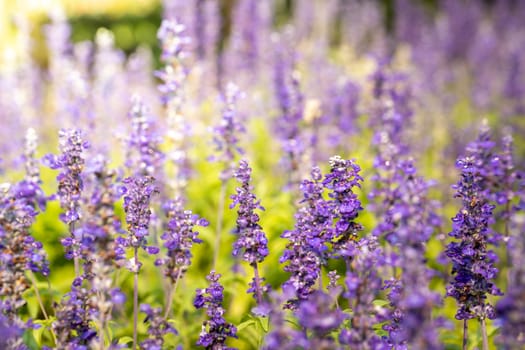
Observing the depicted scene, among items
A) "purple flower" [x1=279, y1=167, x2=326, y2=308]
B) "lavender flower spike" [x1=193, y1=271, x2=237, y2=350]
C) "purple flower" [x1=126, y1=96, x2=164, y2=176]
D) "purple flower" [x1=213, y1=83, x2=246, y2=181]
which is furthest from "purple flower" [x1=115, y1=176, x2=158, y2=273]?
"purple flower" [x1=213, y1=83, x2=246, y2=181]

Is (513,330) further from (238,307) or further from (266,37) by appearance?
(266,37)

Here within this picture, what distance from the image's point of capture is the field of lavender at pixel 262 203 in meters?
2.91

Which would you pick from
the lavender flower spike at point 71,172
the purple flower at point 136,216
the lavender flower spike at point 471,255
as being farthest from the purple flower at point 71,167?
the lavender flower spike at point 471,255

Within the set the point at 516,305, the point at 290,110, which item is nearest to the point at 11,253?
the point at 516,305

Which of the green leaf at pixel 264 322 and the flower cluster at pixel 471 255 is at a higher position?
the flower cluster at pixel 471 255

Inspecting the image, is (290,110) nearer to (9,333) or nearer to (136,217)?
(136,217)

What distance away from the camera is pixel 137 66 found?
30.1 feet

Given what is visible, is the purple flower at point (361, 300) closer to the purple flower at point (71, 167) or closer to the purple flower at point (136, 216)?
the purple flower at point (136, 216)

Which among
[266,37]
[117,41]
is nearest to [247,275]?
[266,37]

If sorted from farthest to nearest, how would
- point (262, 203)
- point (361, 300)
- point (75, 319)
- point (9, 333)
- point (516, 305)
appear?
point (262, 203) < point (75, 319) < point (361, 300) < point (9, 333) < point (516, 305)

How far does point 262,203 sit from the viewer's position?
20.2ft

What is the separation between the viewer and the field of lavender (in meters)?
2.91

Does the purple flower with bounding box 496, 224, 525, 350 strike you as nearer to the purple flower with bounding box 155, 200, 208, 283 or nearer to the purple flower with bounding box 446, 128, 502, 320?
the purple flower with bounding box 446, 128, 502, 320

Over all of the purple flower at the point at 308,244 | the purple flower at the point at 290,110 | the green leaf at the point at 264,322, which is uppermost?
the purple flower at the point at 290,110
